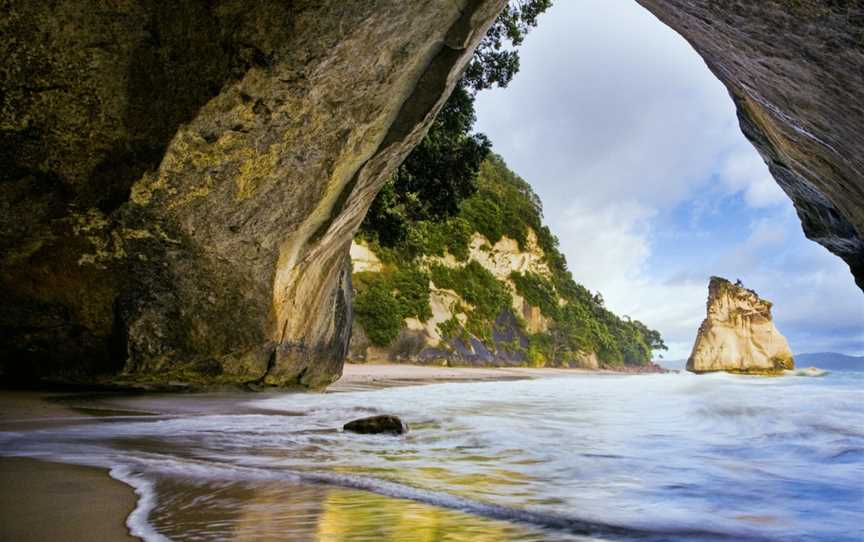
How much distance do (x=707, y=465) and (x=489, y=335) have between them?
1191 inches

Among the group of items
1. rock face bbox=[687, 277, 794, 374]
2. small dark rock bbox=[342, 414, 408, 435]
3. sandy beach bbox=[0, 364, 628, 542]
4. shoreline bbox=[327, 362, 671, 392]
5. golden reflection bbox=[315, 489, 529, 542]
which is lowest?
shoreline bbox=[327, 362, 671, 392]

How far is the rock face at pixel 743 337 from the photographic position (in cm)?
3825

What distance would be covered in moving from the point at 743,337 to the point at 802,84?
40.1 metres

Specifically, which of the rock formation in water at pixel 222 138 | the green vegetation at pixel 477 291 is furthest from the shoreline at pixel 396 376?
the rock formation in water at pixel 222 138

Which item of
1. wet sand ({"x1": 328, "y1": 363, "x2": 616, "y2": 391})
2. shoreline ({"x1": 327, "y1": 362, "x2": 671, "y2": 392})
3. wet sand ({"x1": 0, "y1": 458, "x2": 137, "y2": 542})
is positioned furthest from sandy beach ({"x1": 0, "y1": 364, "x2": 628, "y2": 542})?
wet sand ({"x1": 328, "y1": 363, "x2": 616, "y2": 391})

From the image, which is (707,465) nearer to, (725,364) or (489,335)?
(489,335)

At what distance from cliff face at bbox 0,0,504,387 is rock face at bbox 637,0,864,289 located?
2.36 metres

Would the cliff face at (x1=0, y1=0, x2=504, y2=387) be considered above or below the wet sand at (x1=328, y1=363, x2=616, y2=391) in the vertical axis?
above

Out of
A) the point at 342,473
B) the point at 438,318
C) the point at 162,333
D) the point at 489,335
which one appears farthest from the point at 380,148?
the point at 489,335

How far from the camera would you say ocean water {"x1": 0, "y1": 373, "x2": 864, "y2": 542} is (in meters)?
2.39

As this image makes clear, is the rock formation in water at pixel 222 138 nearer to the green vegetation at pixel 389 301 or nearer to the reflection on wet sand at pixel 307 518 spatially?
the reflection on wet sand at pixel 307 518

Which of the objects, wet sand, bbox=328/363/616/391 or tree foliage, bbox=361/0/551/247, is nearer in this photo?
tree foliage, bbox=361/0/551/247

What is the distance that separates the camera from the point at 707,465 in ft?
14.6

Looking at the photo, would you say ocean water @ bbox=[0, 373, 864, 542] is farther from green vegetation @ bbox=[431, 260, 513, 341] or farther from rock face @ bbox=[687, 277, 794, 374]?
rock face @ bbox=[687, 277, 794, 374]
